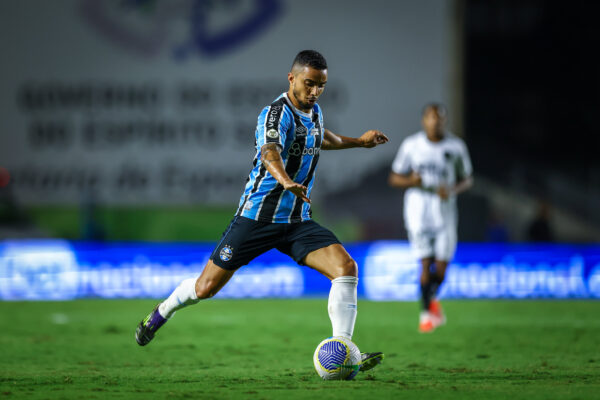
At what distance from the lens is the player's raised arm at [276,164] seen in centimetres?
506

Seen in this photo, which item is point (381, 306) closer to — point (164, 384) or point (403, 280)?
point (403, 280)

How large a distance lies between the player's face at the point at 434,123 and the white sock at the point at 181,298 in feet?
13.3

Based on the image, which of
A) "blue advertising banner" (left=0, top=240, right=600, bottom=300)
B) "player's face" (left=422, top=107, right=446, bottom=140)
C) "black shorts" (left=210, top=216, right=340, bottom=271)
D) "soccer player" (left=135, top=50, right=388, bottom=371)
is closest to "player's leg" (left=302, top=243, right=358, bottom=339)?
"soccer player" (left=135, top=50, right=388, bottom=371)

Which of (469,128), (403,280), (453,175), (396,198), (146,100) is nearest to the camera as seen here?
(453,175)

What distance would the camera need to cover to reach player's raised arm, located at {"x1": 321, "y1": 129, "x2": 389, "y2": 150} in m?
6.03

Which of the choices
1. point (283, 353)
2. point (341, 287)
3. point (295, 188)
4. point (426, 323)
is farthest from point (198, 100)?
point (295, 188)

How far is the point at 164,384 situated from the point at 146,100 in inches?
506

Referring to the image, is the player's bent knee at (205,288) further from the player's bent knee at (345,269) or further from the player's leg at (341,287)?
the player's bent knee at (345,269)

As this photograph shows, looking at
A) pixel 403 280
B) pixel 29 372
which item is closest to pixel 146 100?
pixel 403 280

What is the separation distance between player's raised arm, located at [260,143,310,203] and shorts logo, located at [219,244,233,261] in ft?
2.28

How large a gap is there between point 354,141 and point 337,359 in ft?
5.53

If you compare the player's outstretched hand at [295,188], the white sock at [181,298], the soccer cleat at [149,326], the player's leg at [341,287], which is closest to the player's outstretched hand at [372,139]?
the player's leg at [341,287]

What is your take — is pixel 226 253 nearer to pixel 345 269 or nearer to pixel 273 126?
pixel 345 269

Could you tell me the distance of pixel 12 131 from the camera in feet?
58.3
